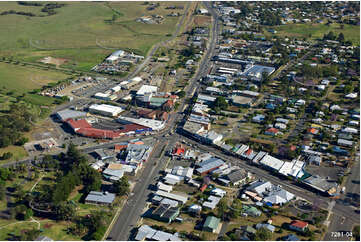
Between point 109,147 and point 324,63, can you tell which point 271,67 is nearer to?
point 324,63

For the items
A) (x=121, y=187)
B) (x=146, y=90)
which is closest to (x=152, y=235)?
(x=121, y=187)

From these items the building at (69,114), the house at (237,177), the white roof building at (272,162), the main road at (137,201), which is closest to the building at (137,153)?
the main road at (137,201)

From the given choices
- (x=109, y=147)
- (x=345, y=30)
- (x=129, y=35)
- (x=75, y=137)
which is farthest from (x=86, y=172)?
(x=345, y=30)

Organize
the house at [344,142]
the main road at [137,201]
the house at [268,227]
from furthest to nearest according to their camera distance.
Result: the house at [344,142] → the main road at [137,201] → the house at [268,227]

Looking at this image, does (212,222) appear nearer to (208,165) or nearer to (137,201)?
(137,201)

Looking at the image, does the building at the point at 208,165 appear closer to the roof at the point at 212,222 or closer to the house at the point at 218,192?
the house at the point at 218,192
